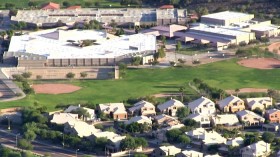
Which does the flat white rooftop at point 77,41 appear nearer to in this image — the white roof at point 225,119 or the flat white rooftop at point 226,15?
the flat white rooftop at point 226,15

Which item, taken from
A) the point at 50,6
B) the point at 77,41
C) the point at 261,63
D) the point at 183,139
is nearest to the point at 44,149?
the point at 183,139

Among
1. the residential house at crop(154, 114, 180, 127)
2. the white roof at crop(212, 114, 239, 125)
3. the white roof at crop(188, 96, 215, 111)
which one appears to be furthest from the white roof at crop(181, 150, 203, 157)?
the white roof at crop(188, 96, 215, 111)

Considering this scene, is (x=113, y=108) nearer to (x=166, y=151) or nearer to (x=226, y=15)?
(x=166, y=151)

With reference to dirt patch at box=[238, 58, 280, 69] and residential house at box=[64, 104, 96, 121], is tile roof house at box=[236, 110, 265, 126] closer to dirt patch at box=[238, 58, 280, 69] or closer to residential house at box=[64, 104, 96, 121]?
residential house at box=[64, 104, 96, 121]

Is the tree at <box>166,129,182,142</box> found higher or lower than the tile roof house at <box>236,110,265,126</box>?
higher

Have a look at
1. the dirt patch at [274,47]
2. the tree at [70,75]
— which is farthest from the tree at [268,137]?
the dirt patch at [274,47]

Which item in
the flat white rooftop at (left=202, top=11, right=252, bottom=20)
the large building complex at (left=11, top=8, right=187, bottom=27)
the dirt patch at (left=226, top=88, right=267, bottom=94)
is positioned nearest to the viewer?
the dirt patch at (left=226, top=88, right=267, bottom=94)

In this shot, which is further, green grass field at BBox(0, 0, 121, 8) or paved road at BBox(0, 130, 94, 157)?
green grass field at BBox(0, 0, 121, 8)
